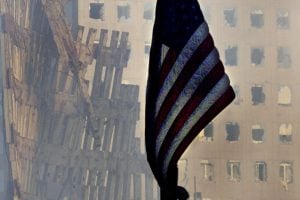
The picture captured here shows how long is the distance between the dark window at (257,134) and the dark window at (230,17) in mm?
2036

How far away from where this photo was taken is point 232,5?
16047mm

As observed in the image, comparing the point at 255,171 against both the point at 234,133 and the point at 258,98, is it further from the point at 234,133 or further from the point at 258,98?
the point at 258,98

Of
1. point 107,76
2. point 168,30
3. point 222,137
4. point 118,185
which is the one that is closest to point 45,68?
point 107,76

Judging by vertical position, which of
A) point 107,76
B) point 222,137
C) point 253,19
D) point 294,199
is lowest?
point 294,199

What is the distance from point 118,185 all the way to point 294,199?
3198mm

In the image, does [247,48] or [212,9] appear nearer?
[212,9]

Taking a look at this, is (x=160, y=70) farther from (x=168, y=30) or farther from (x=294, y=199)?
(x=294, y=199)

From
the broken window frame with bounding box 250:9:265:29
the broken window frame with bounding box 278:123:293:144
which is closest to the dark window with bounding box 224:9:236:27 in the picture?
the broken window frame with bounding box 250:9:265:29

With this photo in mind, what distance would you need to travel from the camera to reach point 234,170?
647 inches

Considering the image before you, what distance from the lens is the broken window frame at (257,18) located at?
16467 millimetres

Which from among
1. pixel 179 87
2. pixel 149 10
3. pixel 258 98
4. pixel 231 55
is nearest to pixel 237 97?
pixel 231 55

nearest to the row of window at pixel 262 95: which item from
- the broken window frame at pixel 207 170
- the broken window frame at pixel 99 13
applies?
the broken window frame at pixel 207 170

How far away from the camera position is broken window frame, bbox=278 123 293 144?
634 inches

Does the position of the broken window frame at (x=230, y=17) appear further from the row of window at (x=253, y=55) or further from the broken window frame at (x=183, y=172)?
the broken window frame at (x=183, y=172)
